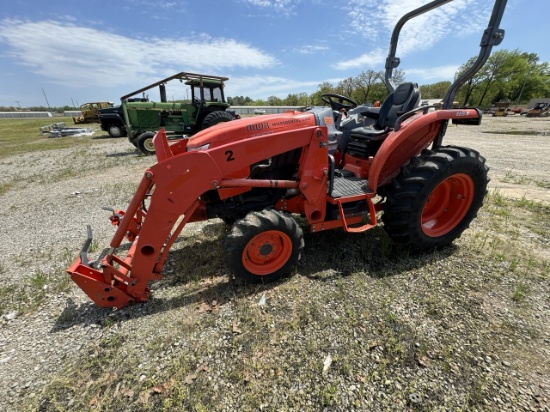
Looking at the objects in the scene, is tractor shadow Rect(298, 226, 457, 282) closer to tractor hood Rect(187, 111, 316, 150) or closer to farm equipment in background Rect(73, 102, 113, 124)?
tractor hood Rect(187, 111, 316, 150)

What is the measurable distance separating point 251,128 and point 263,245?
3.62ft

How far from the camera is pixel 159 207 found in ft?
7.42

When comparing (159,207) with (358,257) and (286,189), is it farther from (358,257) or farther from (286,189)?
(358,257)

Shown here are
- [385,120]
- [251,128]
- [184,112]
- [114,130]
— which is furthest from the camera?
[114,130]

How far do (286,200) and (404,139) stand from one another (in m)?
1.40

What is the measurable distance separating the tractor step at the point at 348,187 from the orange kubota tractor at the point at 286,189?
12 millimetres

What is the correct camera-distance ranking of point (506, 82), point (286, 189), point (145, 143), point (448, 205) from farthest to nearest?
point (506, 82), point (145, 143), point (448, 205), point (286, 189)

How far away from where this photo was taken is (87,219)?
4598mm

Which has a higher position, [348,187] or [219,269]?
[348,187]

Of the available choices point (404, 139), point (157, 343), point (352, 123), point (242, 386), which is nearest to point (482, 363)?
point (242, 386)

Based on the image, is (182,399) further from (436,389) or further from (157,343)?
(436,389)

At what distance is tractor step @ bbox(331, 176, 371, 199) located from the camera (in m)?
2.97

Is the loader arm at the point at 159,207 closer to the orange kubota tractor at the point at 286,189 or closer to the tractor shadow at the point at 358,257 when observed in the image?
the orange kubota tractor at the point at 286,189

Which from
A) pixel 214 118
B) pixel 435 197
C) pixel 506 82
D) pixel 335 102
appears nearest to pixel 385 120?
pixel 335 102
